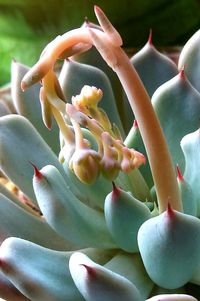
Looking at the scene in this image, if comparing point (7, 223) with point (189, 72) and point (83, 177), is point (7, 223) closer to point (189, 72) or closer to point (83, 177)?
point (83, 177)

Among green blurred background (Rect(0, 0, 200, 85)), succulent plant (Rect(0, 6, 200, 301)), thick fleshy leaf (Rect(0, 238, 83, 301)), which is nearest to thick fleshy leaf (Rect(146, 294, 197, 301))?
succulent plant (Rect(0, 6, 200, 301))

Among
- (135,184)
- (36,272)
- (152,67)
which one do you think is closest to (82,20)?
(152,67)

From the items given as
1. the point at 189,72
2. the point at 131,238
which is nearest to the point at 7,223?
the point at 131,238

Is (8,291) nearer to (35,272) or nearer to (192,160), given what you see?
(35,272)

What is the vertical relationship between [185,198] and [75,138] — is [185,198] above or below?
below

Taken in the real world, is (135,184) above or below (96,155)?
below

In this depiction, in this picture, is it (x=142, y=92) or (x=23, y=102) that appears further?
(x=23, y=102)

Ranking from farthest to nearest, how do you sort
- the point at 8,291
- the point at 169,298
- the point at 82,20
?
1. the point at 82,20
2. the point at 8,291
3. the point at 169,298
